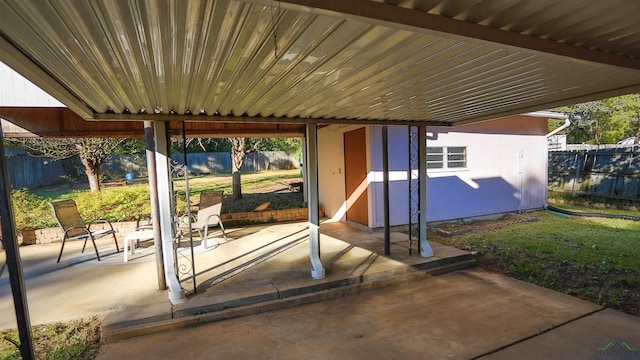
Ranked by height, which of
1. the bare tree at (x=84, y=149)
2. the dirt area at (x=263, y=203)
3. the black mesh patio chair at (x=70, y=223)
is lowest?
the dirt area at (x=263, y=203)

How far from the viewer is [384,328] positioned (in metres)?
2.96

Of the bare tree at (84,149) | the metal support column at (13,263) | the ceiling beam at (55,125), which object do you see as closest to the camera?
the metal support column at (13,263)

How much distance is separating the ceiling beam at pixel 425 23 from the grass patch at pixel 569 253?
2.91m

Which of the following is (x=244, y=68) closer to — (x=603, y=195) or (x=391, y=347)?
(x=391, y=347)

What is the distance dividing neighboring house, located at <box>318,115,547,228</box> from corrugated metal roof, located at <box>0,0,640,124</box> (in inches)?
133

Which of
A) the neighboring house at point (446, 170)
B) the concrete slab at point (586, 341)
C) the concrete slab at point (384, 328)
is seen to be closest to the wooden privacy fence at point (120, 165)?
the neighboring house at point (446, 170)

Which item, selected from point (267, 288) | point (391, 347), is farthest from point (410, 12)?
point (267, 288)

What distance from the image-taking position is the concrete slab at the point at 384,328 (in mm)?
2615

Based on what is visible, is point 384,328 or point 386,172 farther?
point 386,172

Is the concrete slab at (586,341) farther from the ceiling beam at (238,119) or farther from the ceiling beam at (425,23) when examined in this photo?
the ceiling beam at (238,119)

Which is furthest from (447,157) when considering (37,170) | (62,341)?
(37,170)

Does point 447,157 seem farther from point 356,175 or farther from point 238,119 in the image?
point 238,119

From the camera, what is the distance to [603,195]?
921 cm

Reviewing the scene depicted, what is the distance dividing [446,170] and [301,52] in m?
6.07
